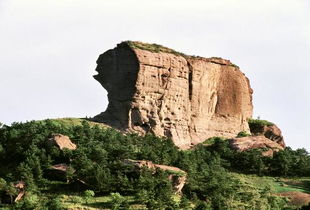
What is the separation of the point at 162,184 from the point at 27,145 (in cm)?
1501

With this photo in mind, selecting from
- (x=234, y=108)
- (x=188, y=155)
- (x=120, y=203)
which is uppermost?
(x=234, y=108)

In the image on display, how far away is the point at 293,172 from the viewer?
253ft

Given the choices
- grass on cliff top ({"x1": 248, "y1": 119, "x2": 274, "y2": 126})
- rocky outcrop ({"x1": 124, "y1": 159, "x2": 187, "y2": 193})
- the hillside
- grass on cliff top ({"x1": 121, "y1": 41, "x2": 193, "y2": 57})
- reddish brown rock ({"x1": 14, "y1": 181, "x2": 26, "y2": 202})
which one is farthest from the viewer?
grass on cliff top ({"x1": 248, "y1": 119, "x2": 274, "y2": 126})

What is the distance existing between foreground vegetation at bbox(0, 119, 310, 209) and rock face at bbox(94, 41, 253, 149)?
393cm

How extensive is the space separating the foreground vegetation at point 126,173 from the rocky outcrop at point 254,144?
191 cm

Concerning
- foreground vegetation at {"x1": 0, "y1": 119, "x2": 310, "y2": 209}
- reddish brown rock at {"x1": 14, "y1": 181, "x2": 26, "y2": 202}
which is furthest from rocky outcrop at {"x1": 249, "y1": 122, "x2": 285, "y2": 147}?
reddish brown rock at {"x1": 14, "y1": 181, "x2": 26, "y2": 202}

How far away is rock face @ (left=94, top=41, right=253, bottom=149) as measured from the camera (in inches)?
3115

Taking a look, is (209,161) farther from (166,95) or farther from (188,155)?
(166,95)

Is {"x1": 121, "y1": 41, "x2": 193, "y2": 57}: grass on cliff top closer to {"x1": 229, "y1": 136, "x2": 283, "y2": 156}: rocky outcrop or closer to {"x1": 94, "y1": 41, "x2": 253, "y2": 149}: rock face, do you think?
{"x1": 94, "y1": 41, "x2": 253, "y2": 149}: rock face

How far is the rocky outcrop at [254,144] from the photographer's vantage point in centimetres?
8000

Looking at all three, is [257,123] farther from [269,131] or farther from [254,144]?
[254,144]

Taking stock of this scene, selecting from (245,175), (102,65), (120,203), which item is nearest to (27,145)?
(120,203)

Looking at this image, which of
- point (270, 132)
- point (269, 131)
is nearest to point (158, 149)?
point (270, 132)

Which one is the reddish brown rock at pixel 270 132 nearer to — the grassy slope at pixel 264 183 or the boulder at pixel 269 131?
the boulder at pixel 269 131
